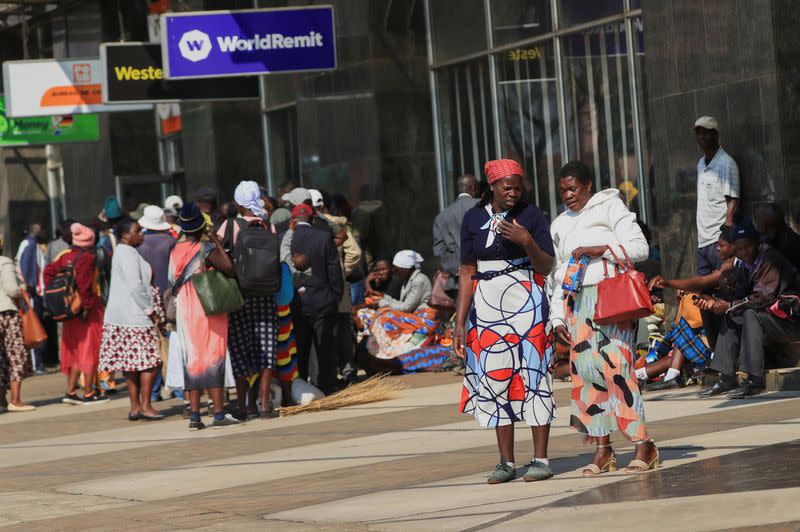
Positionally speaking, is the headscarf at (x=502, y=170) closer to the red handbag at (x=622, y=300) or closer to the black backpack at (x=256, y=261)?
the red handbag at (x=622, y=300)

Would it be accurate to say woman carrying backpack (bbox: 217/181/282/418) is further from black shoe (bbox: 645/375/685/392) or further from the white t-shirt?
the white t-shirt

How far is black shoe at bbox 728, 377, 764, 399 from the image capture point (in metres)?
11.0

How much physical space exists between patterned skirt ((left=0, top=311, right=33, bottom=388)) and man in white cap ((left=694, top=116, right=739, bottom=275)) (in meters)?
7.08

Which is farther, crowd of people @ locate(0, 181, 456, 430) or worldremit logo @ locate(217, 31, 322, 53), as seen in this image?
worldremit logo @ locate(217, 31, 322, 53)

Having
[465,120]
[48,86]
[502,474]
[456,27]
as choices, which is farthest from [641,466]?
[48,86]

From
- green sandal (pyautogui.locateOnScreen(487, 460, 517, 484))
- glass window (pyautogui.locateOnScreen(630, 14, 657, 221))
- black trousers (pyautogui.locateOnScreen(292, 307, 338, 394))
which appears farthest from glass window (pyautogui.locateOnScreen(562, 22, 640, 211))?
green sandal (pyautogui.locateOnScreen(487, 460, 517, 484))

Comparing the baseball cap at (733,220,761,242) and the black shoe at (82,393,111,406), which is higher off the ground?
the baseball cap at (733,220,761,242)

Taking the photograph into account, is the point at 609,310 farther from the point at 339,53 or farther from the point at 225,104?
the point at 225,104

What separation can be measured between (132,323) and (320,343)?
5.73 ft

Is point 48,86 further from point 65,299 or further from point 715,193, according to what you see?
point 715,193

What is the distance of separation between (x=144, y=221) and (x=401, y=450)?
6185 millimetres

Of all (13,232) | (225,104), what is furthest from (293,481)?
(13,232)

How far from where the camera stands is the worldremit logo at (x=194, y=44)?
16094mm

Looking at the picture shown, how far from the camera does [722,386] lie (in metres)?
11.2
